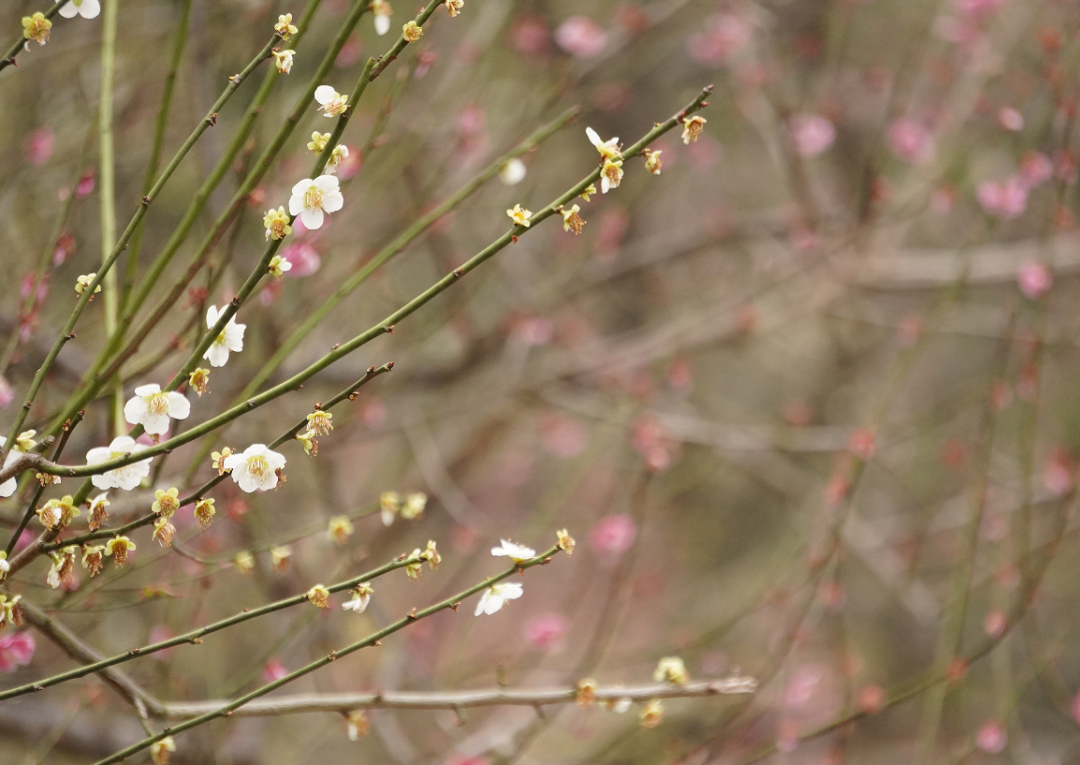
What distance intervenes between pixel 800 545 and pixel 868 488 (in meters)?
4.34

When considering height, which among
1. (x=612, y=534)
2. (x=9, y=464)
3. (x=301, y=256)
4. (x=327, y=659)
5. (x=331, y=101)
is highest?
(x=301, y=256)

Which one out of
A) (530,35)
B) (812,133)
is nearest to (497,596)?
(530,35)

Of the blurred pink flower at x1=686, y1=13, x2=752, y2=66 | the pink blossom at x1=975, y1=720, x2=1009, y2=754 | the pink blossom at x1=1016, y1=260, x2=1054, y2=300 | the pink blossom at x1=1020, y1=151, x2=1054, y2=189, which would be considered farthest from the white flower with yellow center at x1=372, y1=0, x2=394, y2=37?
the blurred pink flower at x1=686, y1=13, x2=752, y2=66

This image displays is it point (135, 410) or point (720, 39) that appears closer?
point (135, 410)

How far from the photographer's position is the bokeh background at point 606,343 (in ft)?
7.48

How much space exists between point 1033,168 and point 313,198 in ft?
11.3

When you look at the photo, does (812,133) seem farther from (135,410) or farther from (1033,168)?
(135,410)

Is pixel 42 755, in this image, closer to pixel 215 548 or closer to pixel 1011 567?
pixel 215 548

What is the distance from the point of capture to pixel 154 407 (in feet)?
3.70

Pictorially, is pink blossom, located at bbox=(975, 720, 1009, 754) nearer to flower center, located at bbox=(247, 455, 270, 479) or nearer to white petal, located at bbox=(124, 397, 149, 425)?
flower center, located at bbox=(247, 455, 270, 479)

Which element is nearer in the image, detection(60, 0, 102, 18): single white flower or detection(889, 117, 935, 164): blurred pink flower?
detection(60, 0, 102, 18): single white flower

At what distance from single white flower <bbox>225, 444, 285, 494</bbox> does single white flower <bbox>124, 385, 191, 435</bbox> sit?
4.6 inches

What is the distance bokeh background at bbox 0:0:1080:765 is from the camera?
228 centimetres

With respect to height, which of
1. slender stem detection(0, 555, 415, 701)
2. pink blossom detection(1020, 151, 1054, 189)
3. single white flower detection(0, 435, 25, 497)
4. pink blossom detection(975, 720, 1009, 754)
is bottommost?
pink blossom detection(975, 720, 1009, 754)
